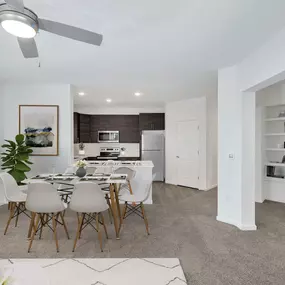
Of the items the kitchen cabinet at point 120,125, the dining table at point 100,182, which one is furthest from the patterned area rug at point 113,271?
the kitchen cabinet at point 120,125

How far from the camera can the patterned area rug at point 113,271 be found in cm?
226

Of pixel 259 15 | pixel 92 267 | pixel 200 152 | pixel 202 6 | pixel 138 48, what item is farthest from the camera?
pixel 200 152

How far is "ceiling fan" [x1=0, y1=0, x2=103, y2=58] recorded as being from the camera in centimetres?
161

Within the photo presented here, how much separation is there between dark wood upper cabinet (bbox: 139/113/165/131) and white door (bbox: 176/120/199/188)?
0.78 m

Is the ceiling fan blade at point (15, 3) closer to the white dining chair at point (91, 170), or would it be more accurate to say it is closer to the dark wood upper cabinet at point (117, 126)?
the white dining chair at point (91, 170)

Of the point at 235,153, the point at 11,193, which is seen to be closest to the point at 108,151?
the point at 11,193

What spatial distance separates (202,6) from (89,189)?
222 centimetres

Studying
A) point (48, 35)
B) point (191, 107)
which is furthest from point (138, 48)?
point (191, 107)

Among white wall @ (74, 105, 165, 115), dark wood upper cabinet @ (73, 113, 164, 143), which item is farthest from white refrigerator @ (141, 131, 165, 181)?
white wall @ (74, 105, 165, 115)

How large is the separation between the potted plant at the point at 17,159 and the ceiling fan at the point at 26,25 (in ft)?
9.01

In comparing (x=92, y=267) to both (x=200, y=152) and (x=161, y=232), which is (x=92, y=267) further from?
(x=200, y=152)

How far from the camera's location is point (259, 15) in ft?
7.13

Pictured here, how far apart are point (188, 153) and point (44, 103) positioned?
396cm

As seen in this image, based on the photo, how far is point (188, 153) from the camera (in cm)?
671
